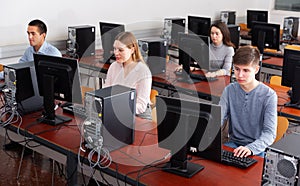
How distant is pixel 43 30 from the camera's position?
3965 millimetres

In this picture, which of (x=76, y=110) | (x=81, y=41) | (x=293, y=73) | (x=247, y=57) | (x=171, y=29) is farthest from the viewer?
(x=171, y=29)

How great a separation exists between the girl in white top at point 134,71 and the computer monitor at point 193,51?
540 millimetres

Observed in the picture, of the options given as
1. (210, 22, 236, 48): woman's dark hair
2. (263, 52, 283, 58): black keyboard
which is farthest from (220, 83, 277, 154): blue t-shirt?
(263, 52, 283, 58): black keyboard

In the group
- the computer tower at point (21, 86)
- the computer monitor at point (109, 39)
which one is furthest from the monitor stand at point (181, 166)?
the computer monitor at point (109, 39)

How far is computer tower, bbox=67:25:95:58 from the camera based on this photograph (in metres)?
5.06

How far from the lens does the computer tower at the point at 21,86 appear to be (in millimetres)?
2824

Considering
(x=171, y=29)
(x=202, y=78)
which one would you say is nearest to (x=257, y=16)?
(x=171, y=29)

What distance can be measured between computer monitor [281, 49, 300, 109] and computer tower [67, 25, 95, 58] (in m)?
2.65

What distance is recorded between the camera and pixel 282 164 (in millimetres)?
1770

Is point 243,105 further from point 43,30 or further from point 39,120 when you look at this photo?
point 43,30

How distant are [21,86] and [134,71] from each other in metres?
0.93

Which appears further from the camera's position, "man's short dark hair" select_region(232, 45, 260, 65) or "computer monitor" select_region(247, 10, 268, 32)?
"computer monitor" select_region(247, 10, 268, 32)

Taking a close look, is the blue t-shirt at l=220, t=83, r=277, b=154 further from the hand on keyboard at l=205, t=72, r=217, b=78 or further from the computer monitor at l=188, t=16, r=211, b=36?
the computer monitor at l=188, t=16, r=211, b=36

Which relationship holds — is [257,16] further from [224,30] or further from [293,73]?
[293,73]
